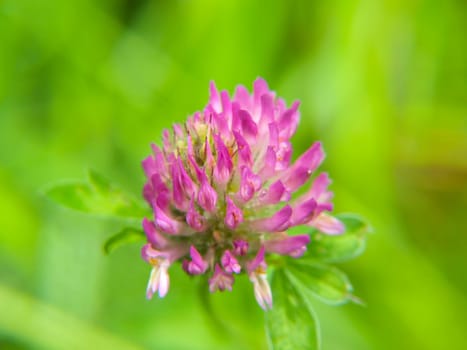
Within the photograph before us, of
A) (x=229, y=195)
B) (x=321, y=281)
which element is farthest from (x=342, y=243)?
(x=229, y=195)

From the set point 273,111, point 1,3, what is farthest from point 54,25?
point 273,111

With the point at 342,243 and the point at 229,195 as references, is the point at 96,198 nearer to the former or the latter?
the point at 229,195

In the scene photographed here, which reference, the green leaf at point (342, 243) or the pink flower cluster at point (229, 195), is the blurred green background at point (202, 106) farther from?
the pink flower cluster at point (229, 195)

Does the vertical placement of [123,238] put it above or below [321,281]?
above

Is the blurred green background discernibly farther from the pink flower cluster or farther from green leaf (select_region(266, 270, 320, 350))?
the pink flower cluster

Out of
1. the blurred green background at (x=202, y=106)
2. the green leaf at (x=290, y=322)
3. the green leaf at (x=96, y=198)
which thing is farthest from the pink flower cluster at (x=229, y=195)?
the blurred green background at (x=202, y=106)

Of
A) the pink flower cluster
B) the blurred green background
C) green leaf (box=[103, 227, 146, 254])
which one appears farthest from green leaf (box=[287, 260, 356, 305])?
the blurred green background
